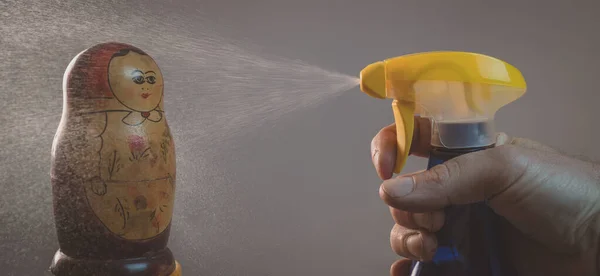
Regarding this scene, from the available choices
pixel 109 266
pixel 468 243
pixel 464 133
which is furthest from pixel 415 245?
pixel 109 266

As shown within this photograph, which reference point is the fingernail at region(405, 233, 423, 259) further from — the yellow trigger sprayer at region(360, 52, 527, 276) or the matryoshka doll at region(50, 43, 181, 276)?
the matryoshka doll at region(50, 43, 181, 276)

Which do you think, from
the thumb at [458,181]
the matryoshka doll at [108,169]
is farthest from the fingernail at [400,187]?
the matryoshka doll at [108,169]

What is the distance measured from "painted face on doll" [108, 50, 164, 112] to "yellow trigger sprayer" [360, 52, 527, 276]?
336 millimetres

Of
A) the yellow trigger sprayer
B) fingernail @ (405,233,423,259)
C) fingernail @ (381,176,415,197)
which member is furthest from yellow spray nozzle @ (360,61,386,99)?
fingernail @ (405,233,423,259)

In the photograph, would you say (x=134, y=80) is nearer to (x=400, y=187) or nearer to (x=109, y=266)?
(x=109, y=266)

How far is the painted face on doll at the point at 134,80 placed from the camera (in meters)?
0.84

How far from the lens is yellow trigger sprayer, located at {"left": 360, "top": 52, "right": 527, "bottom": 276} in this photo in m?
0.69

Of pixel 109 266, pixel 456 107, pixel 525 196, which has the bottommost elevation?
pixel 109 266

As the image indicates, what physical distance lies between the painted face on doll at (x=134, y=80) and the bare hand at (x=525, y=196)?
14.3 inches

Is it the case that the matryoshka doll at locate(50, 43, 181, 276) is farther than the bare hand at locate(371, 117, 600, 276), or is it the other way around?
the matryoshka doll at locate(50, 43, 181, 276)

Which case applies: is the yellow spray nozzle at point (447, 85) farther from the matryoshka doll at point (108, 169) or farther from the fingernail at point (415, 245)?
the matryoshka doll at point (108, 169)

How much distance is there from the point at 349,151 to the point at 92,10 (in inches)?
27.5

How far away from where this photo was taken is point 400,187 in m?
0.71

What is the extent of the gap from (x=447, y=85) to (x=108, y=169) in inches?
19.1
